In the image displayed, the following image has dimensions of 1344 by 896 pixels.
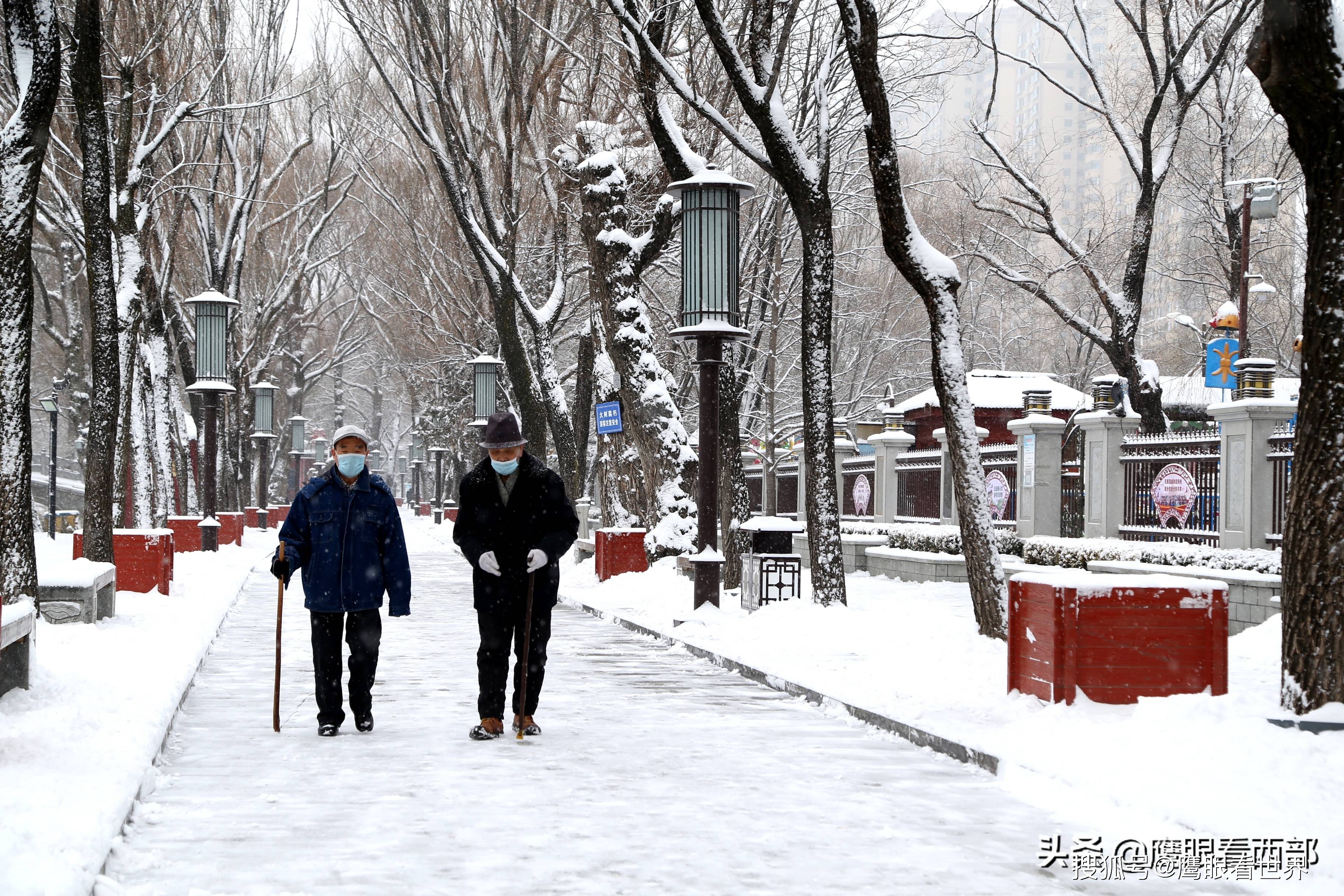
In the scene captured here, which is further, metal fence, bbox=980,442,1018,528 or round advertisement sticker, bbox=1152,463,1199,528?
metal fence, bbox=980,442,1018,528

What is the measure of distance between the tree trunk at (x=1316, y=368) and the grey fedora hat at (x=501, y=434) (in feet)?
14.8

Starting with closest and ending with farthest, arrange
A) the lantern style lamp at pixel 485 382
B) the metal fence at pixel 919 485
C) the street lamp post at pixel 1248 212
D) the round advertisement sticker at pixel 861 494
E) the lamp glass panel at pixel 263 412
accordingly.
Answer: the street lamp post at pixel 1248 212 → the metal fence at pixel 919 485 → the round advertisement sticker at pixel 861 494 → the lantern style lamp at pixel 485 382 → the lamp glass panel at pixel 263 412

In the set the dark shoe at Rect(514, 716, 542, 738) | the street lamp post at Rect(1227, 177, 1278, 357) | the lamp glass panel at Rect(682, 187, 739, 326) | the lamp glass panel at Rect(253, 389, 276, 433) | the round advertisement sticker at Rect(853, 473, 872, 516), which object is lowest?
the dark shoe at Rect(514, 716, 542, 738)

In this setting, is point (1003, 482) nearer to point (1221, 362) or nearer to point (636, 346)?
point (636, 346)

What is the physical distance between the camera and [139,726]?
8.43 metres

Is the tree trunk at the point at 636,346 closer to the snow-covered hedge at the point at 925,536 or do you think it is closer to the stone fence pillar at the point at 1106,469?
the snow-covered hedge at the point at 925,536

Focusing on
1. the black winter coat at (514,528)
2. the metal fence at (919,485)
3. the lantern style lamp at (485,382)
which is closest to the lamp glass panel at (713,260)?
the black winter coat at (514,528)

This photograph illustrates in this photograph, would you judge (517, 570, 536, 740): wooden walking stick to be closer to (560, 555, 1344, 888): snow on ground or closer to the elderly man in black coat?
the elderly man in black coat

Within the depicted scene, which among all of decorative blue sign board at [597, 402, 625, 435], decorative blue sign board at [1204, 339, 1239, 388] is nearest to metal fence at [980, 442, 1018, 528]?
decorative blue sign board at [597, 402, 625, 435]

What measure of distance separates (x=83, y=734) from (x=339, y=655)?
5.05 ft

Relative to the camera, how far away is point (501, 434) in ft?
29.6

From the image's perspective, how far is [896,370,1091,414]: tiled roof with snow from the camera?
41.5m

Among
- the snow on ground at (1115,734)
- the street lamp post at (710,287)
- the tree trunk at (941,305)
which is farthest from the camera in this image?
the street lamp post at (710,287)

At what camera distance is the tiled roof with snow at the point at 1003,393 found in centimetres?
4147
